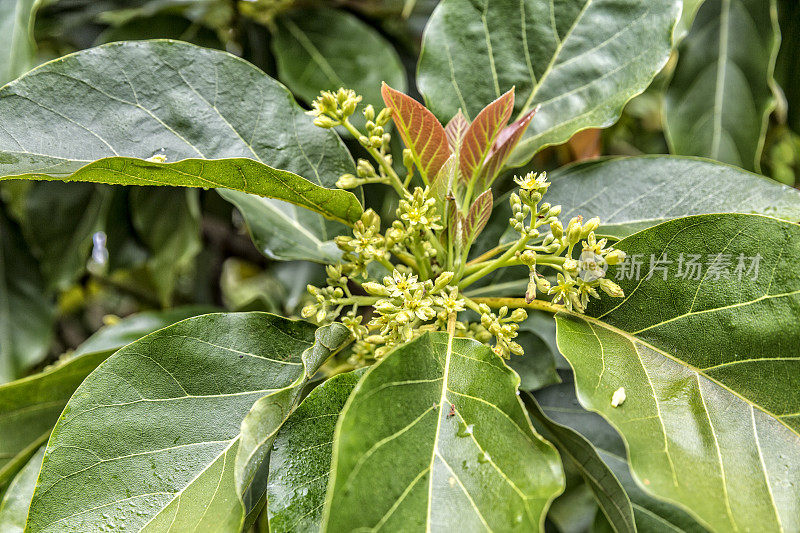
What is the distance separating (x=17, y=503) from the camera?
81cm

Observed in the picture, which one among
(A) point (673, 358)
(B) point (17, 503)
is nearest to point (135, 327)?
(B) point (17, 503)

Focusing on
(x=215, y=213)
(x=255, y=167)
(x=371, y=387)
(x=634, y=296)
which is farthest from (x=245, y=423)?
(x=215, y=213)

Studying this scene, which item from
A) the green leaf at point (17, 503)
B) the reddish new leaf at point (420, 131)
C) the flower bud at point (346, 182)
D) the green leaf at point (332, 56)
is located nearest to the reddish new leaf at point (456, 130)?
the reddish new leaf at point (420, 131)

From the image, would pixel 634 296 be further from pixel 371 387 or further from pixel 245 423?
pixel 245 423

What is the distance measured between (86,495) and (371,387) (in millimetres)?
350

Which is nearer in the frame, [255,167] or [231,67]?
[255,167]

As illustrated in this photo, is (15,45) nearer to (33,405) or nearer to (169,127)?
(169,127)

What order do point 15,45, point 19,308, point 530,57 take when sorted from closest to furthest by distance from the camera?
point 530,57 → point 15,45 → point 19,308

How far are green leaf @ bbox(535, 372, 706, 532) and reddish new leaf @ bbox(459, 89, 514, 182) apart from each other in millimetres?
426

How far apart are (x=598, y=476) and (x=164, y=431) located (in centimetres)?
Answer: 53

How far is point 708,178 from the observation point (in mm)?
848

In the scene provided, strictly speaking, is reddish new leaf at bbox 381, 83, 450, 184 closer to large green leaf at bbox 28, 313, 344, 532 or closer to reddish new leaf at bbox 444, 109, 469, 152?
reddish new leaf at bbox 444, 109, 469, 152

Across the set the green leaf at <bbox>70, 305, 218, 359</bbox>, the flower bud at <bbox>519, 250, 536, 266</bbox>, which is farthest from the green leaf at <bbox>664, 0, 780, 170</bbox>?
the green leaf at <bbox>70, 305, 218, 359</bbox>

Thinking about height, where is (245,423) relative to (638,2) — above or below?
below
